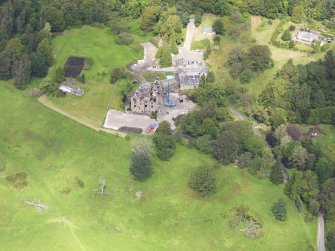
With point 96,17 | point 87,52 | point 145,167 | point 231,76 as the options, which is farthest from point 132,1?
point 145,167

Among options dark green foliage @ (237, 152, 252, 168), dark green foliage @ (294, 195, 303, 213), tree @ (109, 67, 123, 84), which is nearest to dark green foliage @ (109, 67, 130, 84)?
tree @ (109, 67, 123, 84)

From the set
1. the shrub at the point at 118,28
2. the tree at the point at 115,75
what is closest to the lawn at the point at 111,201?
the tree at the point at 115,75

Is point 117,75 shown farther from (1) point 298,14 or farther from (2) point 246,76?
(1) point 298,14

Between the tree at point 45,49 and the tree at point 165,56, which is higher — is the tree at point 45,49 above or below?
below

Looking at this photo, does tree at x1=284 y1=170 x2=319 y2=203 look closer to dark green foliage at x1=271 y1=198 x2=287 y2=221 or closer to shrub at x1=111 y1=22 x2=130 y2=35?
dark green foliage at x1=271 y1=198 x2=287 y2=221

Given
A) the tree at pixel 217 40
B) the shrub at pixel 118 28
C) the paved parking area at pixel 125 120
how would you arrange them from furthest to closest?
the shrub at pixel 118 28 < the tree at pixel 217 40 < the paved parking area at pixel 125 120

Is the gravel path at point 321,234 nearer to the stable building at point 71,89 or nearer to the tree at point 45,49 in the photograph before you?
the stable building at point 71,89

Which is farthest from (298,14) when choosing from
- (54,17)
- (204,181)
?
(204,181)
